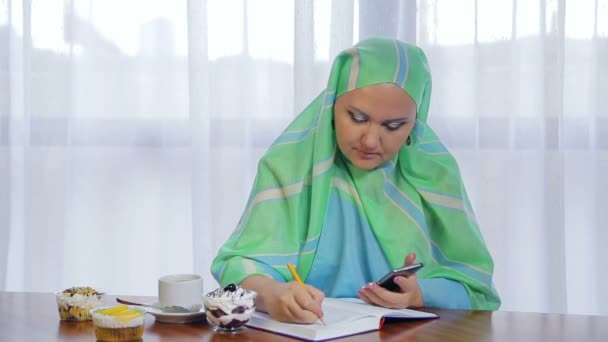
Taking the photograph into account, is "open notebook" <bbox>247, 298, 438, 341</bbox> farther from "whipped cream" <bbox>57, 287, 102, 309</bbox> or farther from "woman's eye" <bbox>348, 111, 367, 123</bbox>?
"woman's eye" <bbox>348, 111, 367, 123</bbox>

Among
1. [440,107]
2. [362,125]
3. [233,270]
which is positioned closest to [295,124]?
[362,125]

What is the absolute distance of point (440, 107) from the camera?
9.13 ft

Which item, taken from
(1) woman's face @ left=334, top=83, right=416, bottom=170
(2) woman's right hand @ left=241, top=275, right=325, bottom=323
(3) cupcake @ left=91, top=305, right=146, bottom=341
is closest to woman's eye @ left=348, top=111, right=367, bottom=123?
(1) woman's face @ left=334, top=83, right=416, bottom=170

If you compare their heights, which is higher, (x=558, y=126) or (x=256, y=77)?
(x=256, y=77)

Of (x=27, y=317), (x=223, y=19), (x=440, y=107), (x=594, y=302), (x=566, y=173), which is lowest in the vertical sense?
(x=594, y=302)

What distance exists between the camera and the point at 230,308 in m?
1.43

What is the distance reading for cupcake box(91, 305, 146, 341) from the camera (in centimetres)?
139

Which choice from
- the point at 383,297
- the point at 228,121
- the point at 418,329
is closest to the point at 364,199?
the point at 383,297

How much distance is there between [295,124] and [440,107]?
3.22 feet

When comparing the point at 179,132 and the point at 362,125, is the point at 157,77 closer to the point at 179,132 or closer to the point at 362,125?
the point at 179,132

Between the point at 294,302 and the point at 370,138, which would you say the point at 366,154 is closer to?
the point at 370,138

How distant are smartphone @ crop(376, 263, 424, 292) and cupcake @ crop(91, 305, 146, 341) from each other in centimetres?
49

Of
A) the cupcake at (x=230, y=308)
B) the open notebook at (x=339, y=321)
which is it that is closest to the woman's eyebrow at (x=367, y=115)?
the open notebook at (x=339, y=321)

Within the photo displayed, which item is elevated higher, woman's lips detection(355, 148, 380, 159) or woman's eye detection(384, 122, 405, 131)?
woman's eye detection(384, 122, 405, 131)
